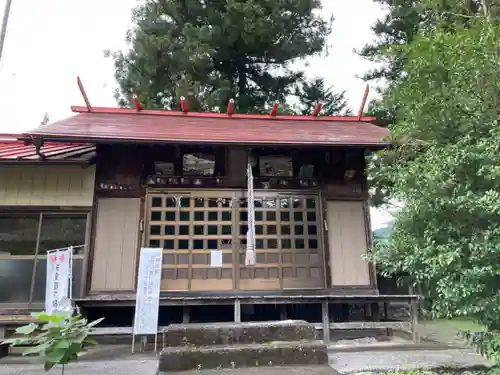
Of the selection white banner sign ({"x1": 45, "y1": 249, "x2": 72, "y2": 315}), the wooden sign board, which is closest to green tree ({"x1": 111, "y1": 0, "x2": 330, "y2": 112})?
the wooden sign board

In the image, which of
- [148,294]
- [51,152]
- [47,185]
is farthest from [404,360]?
[51,152]

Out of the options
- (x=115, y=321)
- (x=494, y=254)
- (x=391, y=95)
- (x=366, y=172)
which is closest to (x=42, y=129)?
(x=115, y=321)

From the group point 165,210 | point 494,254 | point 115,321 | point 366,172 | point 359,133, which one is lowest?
point 115,321

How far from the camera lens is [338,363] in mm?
4930

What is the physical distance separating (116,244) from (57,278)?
1165 millimetres

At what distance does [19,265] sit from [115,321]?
194 cm

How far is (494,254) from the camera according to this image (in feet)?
11.4

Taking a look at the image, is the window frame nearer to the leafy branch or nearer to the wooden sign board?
the leafy branch

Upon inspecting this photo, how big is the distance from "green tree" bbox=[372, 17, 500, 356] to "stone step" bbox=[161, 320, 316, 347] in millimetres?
1177

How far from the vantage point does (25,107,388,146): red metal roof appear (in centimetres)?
655

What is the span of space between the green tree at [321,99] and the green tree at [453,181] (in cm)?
965

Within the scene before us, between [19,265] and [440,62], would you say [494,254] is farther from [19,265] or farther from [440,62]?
[19,265]

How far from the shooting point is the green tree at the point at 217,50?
12.1 meters

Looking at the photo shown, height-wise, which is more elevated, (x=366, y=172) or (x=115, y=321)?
(x=366, y=172)
